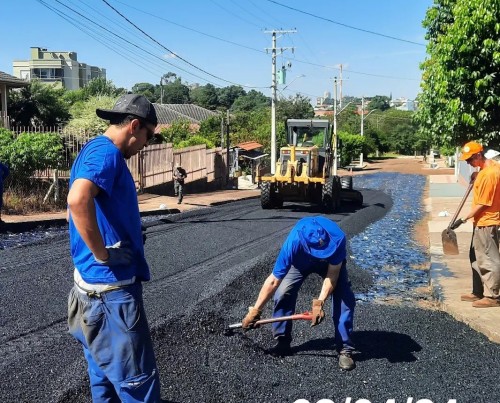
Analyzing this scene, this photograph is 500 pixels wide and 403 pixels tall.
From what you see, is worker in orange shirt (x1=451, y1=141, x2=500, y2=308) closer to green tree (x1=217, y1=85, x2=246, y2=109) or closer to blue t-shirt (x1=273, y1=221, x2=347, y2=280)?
blue t-shirt (x1=273, y1=221, x2=347, y2=280)

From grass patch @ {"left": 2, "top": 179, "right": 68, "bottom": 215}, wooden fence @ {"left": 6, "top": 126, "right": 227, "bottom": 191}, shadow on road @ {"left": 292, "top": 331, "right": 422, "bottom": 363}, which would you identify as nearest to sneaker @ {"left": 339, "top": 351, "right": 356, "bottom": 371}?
shadow on road @ {"left": 292, "top": 331, "right": 422, "bottom": 363}

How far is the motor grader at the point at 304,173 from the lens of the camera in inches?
674

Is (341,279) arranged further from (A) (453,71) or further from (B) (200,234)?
(B) (200,234)

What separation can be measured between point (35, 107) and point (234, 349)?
27.0 meters

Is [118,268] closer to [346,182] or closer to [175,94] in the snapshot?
[346,182]

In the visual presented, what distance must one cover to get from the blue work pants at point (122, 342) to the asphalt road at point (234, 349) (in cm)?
116

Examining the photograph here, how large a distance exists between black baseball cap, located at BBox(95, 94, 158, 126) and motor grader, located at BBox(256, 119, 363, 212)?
14035 mm

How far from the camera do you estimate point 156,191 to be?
2116cm

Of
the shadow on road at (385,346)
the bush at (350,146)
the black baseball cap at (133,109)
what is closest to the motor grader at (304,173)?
the shadow on road at (385,346)

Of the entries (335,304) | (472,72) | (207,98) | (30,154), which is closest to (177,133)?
(30,154)

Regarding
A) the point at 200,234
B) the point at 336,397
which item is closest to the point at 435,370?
the point at 336,397

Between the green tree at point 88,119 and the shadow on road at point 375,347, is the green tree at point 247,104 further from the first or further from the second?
the shadow on road at point 375,347

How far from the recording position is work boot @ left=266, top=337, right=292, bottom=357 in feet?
16.3

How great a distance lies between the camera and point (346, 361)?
4.75m
